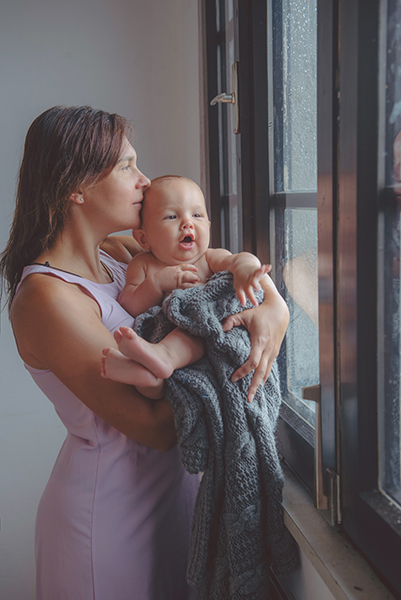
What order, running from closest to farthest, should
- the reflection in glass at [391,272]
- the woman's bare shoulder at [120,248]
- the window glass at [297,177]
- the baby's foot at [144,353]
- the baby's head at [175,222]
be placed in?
the reflection in glass at [391,272]
the baby's foot at [144,353]
the window glass at [297,177]
the baby's head at [175,222]
the woman's bare shoulder at [120,248]

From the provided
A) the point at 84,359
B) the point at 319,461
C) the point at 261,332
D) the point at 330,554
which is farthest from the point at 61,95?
the point at 330,554

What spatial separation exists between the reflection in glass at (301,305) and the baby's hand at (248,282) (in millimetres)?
224

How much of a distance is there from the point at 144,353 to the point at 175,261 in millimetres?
414

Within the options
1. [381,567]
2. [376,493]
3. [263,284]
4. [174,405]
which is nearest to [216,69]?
[263,284]

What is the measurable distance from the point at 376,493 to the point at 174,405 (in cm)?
40

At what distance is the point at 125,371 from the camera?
0.81 m

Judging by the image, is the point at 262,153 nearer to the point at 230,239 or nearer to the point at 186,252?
the point at 186,252

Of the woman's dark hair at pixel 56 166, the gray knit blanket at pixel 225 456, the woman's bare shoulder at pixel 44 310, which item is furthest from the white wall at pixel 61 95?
the gray knit blanket at pixel 225 456

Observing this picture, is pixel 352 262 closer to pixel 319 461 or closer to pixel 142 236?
pixel 319 461

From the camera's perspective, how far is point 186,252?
114 cm

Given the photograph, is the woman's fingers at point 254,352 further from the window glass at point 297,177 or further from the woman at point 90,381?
the window glass at point 297,177

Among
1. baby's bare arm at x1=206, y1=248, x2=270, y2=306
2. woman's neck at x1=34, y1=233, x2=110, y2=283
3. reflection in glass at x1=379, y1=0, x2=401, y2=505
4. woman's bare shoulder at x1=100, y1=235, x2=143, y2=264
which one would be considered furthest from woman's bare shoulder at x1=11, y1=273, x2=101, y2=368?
reflection in glass at x1=379, y1=0, x2=401, y2=505

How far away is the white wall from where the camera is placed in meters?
1.92

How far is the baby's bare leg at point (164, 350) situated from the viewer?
79cm
